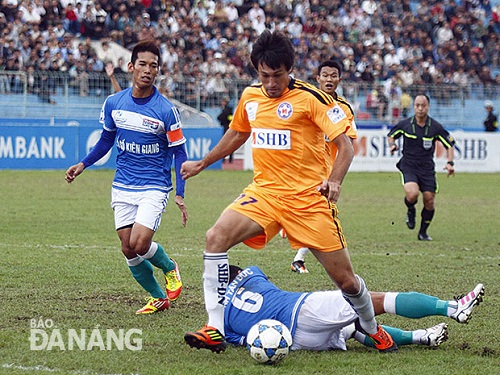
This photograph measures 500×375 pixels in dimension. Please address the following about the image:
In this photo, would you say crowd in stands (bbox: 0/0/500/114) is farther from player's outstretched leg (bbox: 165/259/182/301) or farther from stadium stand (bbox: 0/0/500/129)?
player's outstretched leg (bbox: 165/259/182/301)

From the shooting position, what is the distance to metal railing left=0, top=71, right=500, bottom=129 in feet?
88.3

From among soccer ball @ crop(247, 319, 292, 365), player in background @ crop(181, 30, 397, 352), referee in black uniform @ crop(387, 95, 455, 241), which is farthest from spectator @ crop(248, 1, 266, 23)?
soccer ball @ crop(247, 319, 292, 365)

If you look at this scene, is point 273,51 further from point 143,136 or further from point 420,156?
point 420,156

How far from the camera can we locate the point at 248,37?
111 feet

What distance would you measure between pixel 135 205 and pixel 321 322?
2404 mm

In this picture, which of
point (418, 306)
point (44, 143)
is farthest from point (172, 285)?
point (44, 143)

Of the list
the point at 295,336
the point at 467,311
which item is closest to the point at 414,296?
the point at 467,311

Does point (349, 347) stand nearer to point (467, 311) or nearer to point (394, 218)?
point (467, 311)

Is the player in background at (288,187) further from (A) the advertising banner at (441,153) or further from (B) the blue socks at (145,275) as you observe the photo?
(A) the advertising banner at (441,153)

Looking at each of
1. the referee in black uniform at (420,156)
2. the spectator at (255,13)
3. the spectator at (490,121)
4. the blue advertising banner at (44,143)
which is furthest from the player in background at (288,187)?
the spectator at (255,13)

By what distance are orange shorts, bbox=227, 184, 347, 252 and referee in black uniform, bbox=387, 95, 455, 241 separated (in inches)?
328

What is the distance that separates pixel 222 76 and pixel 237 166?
3.09 meters

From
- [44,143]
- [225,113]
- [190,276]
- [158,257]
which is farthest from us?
[225,113]

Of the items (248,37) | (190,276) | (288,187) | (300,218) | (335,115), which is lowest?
(190,276)
